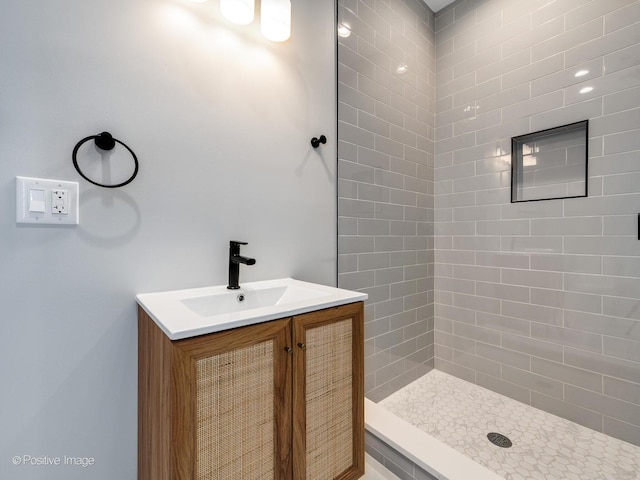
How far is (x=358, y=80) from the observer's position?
70.0 inches

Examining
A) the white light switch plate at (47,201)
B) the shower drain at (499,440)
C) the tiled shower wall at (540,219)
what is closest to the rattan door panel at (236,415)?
the white light switch plate at (47,201)

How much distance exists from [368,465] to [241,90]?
71.1 inches

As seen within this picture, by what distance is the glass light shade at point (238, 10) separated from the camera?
1.18 metres

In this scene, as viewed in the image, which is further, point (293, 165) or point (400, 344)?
point (400, 344)

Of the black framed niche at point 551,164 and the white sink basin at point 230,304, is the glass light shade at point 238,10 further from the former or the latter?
the black framed niche at point 551,164

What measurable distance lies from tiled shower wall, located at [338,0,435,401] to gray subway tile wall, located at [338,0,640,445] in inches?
0.5

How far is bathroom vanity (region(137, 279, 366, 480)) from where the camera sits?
72cm

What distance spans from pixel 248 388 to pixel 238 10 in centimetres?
140

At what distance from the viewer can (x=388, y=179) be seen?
6.45 ft

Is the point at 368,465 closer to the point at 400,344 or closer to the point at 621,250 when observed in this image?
the point at 400,344

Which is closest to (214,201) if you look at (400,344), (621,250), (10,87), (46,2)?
(10,87)

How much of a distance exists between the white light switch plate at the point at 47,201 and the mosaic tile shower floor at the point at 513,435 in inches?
76.0

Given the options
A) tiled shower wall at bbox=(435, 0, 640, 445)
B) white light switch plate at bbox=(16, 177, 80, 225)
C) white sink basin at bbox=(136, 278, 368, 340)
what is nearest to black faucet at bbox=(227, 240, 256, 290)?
white sink basin at bbox=(136, 278, 368, 340)

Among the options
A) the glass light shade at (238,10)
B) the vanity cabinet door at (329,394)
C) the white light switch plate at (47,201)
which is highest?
the glass light shade at (238,10)
